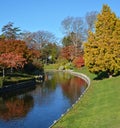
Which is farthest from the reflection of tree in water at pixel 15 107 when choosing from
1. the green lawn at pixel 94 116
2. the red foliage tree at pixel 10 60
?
the red foliage tree at pixel 10 60

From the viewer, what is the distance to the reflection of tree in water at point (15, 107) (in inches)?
1146

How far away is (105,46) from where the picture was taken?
47.8 m

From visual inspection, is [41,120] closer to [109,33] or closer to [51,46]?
[109,33]

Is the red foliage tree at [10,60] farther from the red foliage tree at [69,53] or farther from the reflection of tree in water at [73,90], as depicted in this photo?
the red foliage tree at [69,53]

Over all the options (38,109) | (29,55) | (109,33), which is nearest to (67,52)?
(29,55)

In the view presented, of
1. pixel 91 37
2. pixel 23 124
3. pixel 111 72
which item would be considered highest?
pixel 91 37

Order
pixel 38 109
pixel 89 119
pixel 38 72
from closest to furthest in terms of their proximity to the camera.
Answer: pixel 89 119, pixel 38 109, pixel 38 72

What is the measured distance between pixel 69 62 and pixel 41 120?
81.7 m

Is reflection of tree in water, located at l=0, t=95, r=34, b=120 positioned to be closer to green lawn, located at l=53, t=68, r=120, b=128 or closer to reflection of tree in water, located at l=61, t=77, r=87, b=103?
reflection of tree in water, located at l=61, t=77, r=87, b=103

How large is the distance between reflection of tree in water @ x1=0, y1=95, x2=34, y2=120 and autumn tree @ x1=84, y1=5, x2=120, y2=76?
11.8 m

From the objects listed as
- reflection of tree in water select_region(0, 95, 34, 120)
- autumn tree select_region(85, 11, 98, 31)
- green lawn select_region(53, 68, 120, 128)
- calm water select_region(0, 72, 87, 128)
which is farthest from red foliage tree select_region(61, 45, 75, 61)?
green lawn select_region(53, 68, 120, 128)

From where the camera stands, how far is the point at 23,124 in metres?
25.2

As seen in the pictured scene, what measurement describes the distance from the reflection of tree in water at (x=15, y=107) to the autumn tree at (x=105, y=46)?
38.7ft

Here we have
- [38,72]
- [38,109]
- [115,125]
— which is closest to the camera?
[115,125]
